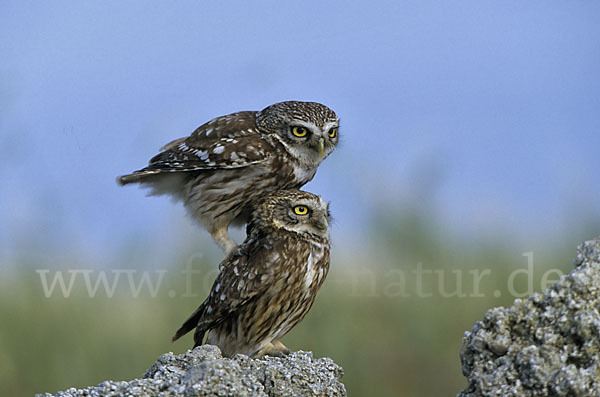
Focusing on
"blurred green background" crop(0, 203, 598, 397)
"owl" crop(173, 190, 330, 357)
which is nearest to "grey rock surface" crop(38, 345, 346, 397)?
"owl" crop(173, 190, 330, 357)

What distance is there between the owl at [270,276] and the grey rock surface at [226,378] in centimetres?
52

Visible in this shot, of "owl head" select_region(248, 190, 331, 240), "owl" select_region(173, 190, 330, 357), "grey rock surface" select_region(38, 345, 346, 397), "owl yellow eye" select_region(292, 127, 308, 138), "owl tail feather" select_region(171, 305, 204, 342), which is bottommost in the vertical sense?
"grey rock surface" select_region(38, 345, 346, 397)

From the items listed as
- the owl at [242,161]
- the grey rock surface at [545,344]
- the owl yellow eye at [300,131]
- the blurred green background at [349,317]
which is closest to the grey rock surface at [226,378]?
the grey rock surface at [545,344]

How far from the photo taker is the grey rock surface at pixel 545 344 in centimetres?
238

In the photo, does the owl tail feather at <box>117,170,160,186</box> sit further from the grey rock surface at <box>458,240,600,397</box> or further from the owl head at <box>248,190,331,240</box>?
the grey rock surface at <box>458,240,600,397</box>

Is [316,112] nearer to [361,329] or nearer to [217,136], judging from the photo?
[217,136]

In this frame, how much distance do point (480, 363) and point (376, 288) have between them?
9.57 feet

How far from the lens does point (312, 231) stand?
3.79m

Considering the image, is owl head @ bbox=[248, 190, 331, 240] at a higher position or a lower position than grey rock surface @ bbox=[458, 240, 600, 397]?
higher

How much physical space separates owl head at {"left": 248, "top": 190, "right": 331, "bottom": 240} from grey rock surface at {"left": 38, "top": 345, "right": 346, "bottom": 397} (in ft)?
2.51

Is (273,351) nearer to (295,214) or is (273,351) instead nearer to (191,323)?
(191,323)

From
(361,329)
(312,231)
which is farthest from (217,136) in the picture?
(361,329)

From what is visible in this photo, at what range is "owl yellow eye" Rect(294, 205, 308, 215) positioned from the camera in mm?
3758

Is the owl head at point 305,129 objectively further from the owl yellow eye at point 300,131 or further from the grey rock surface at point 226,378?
the grey rock surface at point 226,378
